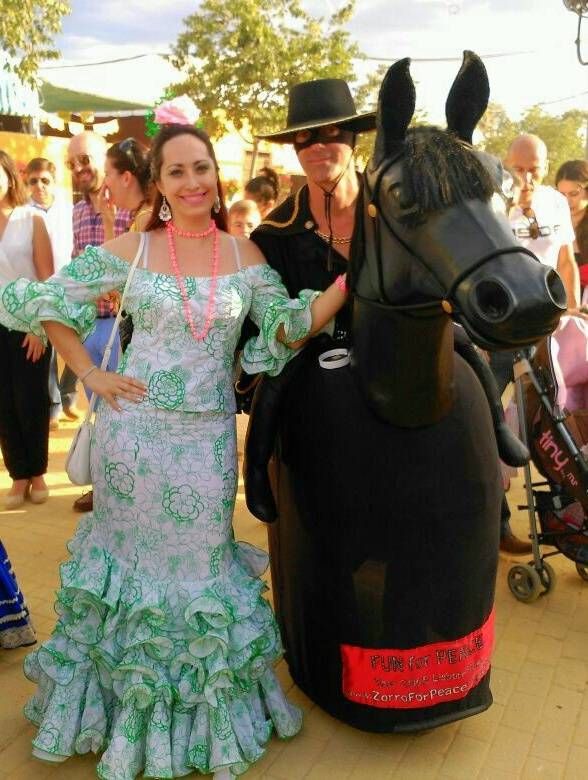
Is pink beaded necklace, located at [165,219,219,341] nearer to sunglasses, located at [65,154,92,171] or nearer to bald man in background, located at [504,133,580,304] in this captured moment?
bald man in background, located at [504,133,580,304]

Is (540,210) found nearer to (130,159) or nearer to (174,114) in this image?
(130,159)

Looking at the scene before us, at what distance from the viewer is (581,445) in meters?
3.63

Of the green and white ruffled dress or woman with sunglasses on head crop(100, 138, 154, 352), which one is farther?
woman with sunglasses on head crop(100, 138, 154, 352)

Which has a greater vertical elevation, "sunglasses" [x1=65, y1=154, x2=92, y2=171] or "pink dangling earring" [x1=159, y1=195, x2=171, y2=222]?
"sunglasses" [x1=65, y1=154, x2=92, y2=171]

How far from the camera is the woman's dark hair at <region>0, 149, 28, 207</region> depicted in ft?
14.1

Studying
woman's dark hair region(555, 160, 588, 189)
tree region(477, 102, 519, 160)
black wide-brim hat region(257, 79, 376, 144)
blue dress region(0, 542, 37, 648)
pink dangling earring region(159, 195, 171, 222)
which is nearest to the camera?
pink dangling earring region(159, 195, 171, 222)

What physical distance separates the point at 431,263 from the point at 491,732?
5.86 feet

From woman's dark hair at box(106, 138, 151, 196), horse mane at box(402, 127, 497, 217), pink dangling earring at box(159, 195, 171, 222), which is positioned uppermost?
woman's dark hair at box(106, 138, 151, 196)

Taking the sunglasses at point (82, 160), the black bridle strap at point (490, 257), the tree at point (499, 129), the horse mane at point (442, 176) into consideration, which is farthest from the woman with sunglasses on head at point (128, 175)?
the tree at point (499, 129)

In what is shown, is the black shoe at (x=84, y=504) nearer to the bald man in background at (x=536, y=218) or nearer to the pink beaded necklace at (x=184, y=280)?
the bald man in background at (x=536, y=218)

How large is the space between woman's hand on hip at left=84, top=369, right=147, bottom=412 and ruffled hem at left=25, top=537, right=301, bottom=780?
1.68ft

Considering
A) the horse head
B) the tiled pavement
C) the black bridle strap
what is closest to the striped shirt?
the tiled pavement

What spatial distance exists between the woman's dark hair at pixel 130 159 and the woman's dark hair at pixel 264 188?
279cm

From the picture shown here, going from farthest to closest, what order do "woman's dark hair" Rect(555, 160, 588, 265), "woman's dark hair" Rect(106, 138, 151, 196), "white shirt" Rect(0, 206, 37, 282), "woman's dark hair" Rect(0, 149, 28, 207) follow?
"woman's dark hair" Rect(555, 160, 588, 265), "white shirt" Rect(0, 206, 37, 282), "woman's dark hair" Rect(0, 149, 28, 207), "woman's dark hair" Rect(106, 138, 151, 196)
